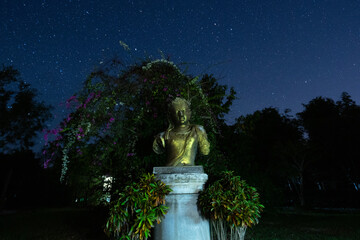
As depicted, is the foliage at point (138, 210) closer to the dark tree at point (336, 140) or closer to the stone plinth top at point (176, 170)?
the stone plinth top at point (176, 170)

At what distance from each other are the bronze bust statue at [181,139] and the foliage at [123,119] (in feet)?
6.09

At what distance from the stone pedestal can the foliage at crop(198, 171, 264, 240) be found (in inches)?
5.9

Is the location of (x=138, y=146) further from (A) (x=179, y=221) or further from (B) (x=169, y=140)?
(A) (x=179, y=221)

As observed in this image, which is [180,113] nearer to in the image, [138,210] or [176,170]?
[176,170]

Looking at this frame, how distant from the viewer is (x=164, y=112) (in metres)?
6.95

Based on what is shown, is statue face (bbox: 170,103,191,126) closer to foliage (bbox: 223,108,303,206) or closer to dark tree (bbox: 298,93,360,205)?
foliage (bbox: 223,108,303,206)

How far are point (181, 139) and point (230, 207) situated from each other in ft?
4.87

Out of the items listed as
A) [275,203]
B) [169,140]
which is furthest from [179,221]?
[275,203]

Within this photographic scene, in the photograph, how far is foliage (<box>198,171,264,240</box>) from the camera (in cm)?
375

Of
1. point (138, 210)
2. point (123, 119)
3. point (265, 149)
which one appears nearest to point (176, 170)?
point (138, 210)

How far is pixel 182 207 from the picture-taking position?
4.00m

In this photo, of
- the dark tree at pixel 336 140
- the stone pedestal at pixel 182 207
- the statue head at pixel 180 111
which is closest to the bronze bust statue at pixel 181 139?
the statue head at pixel 180 111

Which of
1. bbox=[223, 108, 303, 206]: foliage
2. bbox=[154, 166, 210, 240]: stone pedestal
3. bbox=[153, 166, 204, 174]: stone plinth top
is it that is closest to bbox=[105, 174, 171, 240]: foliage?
bbox=[154, 166, 210, 240]: stone pedestal

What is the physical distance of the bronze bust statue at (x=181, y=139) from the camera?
4559 mm
